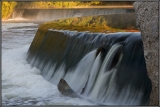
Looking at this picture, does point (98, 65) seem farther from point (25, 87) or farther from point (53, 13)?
point (53, 13)

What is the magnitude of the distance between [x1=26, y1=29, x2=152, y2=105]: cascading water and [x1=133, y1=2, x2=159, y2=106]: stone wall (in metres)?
0.61

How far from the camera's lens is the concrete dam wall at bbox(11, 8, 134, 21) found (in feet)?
64.5

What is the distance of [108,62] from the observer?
5195mm

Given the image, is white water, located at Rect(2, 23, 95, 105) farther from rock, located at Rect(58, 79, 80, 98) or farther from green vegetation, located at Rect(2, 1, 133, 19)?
green vegetation, located at Rect(2, 1, 133, 19)

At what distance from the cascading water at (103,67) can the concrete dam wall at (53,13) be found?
1188 cm

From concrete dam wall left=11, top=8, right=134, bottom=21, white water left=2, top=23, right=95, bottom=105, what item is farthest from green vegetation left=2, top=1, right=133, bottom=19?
white water left=2, top=23, right=95, bottom=105

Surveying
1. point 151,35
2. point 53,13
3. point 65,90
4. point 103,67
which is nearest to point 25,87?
point 65,90

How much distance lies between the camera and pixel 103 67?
5.22 m

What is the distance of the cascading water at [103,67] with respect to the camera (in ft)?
15.4

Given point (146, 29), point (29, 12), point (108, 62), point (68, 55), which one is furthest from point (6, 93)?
point (29, 12)

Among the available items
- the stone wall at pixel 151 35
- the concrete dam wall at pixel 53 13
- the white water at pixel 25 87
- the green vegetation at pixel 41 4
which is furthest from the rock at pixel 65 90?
the green vegetation at pixel 41 4

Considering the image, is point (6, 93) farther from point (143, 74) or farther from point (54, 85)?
point (143, 74)

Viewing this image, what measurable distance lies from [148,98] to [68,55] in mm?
2525

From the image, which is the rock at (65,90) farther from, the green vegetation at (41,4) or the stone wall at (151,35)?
the green vegetation at (41,4)
